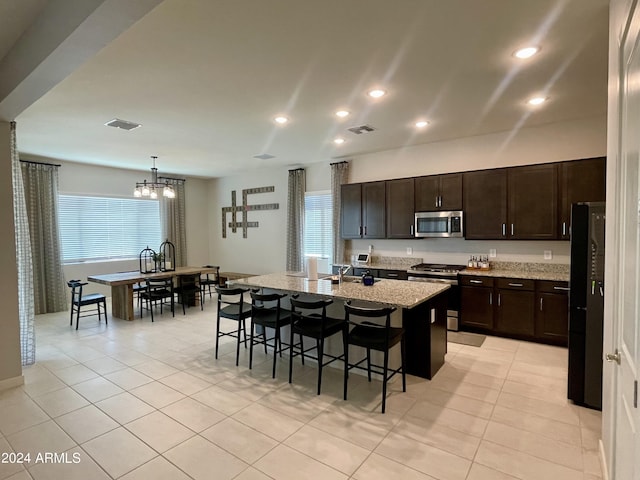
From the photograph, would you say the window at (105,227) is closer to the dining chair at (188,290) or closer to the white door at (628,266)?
the dining chair at (188,290)

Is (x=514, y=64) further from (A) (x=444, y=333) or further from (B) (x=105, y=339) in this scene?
(B) (x=105, y=339)

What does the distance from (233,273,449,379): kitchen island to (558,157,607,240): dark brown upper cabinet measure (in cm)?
204

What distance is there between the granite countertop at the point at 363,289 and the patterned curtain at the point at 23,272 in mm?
2244

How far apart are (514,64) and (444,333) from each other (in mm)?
2688

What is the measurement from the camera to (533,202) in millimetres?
4469

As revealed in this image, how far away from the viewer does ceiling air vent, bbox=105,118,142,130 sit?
13.8ft

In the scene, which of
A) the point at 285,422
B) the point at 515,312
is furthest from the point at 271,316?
the point at 515,312

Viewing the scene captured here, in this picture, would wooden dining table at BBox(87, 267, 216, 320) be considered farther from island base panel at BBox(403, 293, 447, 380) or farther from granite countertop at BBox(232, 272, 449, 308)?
island base panel at BBox(403, 293, 447, 380)

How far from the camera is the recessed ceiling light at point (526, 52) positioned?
260 centimetres

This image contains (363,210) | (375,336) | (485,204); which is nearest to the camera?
(375,336)

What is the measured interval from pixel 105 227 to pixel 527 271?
8.04 metres

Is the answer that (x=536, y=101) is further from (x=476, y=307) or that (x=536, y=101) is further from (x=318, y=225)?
(x=318, y=225)

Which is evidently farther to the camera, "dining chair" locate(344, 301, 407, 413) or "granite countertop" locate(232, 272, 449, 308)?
"granite countertop" locate(232, 272, 449, 308)

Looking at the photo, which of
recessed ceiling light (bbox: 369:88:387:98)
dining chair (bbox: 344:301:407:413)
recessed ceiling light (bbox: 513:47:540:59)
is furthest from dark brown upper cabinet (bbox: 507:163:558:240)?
dining chair (bbox: 344:301:407:413)
